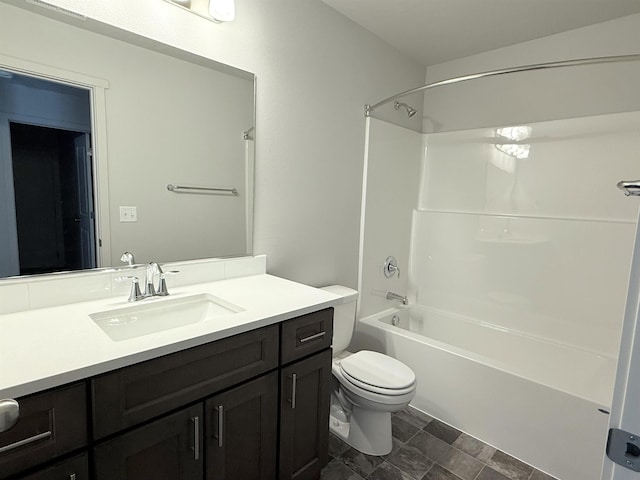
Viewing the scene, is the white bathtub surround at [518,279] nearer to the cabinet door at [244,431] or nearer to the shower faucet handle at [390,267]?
the shower faucet handle at [390,267]

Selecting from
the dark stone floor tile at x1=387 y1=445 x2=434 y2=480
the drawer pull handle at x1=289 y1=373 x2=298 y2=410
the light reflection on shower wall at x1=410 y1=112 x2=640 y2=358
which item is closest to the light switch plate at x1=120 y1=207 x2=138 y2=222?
the drawer pull handle at x1=289 y1=373 x2=298 y2=410

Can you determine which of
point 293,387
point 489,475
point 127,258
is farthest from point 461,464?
point 127,258

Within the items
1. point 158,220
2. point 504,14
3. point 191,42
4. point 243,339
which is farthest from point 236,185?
point 504,14

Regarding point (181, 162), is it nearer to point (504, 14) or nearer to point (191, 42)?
point (191, 42)

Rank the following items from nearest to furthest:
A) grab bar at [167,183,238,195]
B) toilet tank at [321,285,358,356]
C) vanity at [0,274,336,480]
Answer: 1. vanity at [0,274,336,480]
2. grab bar at [167,183,238,195]
3. toilet tank at [321,285,358,356]

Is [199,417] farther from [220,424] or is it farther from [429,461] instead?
[429,461]

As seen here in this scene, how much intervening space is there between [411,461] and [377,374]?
18.8 inches

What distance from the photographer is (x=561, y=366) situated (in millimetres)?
2293

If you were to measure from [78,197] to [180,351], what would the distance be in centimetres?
74

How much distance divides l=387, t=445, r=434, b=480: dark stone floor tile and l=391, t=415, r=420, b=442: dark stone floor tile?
0.28 ft

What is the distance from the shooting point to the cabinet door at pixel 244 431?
Answer: 1128 millimetres

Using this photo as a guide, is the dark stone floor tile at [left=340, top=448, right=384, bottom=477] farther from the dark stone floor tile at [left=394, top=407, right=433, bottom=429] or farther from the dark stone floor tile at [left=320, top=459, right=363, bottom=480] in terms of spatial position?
the dark stone floor tile at [left=394, top=407, right=433, bottom=429]

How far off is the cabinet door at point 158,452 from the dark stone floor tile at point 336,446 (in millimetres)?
961

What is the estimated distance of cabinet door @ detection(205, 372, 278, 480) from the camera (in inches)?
44.4
